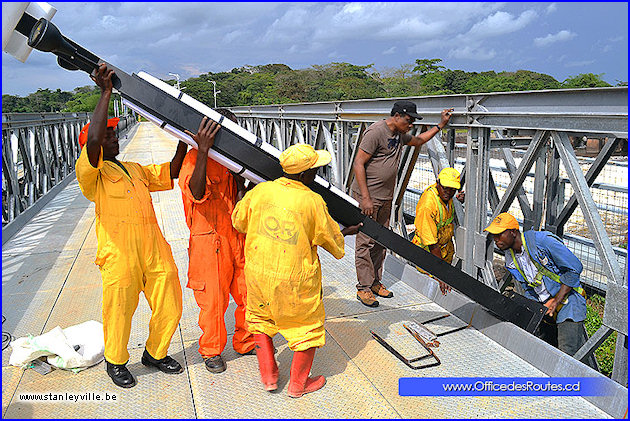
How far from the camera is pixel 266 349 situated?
10.3ft

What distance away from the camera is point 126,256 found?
306 cm

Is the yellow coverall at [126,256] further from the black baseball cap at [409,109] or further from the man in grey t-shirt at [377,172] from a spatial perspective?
the black baseball cap at [409,109]

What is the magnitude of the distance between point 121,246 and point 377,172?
7.86 feet

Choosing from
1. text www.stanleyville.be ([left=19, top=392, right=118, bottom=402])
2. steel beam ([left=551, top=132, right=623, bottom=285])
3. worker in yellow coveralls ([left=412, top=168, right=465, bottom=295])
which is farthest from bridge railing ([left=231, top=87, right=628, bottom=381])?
text www.stanleyville.be ([left=19, top=392, right=118, bottom=402])

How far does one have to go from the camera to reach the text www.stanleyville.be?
3162mm

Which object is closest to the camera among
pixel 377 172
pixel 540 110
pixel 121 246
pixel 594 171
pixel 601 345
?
pixel 121 246

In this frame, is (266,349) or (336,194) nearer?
(266,349)

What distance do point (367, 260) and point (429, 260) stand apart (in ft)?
3.51

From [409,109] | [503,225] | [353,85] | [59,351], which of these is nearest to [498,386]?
[503,225]

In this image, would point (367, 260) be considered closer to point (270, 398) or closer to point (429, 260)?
point (429, 260)

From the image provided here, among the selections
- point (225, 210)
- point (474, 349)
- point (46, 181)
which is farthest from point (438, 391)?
point (46, 181)

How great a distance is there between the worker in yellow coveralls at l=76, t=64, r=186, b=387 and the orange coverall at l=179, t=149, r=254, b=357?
0.56ft

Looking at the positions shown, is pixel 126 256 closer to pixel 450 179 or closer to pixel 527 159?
pixel 450 179

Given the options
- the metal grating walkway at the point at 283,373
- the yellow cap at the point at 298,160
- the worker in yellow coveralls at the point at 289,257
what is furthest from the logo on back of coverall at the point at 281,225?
the metal grating walkway at the point at 283,373
